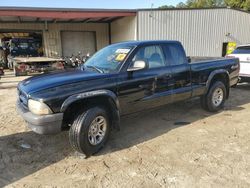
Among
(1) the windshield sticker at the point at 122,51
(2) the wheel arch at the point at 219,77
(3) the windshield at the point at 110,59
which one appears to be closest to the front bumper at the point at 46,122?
(3) the windshield at the point at 110,59

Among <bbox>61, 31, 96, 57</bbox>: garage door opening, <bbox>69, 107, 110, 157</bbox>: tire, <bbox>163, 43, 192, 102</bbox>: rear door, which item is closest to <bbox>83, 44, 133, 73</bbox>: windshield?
<bbox>69, 107, 110, 157</bbox>: tire

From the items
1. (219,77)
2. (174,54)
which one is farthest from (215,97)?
(174,54)

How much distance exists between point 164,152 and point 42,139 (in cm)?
229

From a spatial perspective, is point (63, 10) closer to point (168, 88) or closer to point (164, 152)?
point (168, 88)

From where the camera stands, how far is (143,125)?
5.55m

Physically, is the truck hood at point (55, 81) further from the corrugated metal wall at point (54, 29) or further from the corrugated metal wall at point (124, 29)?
the corrugated metal wall at point (54, 29)

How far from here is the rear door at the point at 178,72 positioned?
209 inches

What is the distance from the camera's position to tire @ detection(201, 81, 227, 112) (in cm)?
630

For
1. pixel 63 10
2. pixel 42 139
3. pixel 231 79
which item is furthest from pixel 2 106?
pixel 63 10

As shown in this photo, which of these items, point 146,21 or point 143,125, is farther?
point 146,21

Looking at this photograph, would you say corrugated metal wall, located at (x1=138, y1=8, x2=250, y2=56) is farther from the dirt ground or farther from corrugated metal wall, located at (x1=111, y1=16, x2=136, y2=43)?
the dirt ground

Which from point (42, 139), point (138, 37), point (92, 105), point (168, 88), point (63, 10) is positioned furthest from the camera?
point (138, 37)

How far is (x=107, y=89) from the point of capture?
4.21 m

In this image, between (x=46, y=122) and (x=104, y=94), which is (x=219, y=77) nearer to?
(x=104, y=94)
